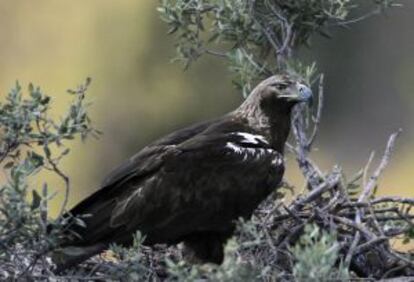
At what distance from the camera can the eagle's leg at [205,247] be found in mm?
9703

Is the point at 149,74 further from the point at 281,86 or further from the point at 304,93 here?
the point at 304,93

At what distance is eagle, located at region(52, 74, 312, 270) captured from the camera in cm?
941

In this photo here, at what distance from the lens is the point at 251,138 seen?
33.0 feet

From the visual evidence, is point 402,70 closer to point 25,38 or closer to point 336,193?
point 25,38

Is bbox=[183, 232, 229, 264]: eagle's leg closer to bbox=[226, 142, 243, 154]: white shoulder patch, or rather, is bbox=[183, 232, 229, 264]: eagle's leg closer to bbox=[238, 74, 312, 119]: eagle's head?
bbox=[226, 142, 243, 154]: white shoulder patch

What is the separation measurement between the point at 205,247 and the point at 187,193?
0.34 m

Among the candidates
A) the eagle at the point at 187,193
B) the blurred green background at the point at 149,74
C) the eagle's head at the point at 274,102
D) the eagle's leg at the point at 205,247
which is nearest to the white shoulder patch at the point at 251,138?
the eagle at the point at 187,193

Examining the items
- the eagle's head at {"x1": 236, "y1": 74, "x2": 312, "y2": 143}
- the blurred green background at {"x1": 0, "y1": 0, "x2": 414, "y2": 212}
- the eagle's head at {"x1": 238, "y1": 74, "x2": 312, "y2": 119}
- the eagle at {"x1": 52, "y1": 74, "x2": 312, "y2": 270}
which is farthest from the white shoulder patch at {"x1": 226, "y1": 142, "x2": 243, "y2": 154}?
the blurred green background at {"x1": 0, "y1": 0, "x2": 414, "y2": 212}

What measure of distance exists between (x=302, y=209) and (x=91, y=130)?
1.68m

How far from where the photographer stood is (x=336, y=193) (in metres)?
9.41

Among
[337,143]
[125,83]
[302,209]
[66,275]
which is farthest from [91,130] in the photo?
[125,83]

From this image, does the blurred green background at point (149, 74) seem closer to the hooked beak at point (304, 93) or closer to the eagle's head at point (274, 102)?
the eagle's head at point (274, 102)

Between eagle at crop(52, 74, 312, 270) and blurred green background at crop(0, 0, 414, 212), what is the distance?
1333cm

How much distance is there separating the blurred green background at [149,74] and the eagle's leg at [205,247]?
44.0 feet
